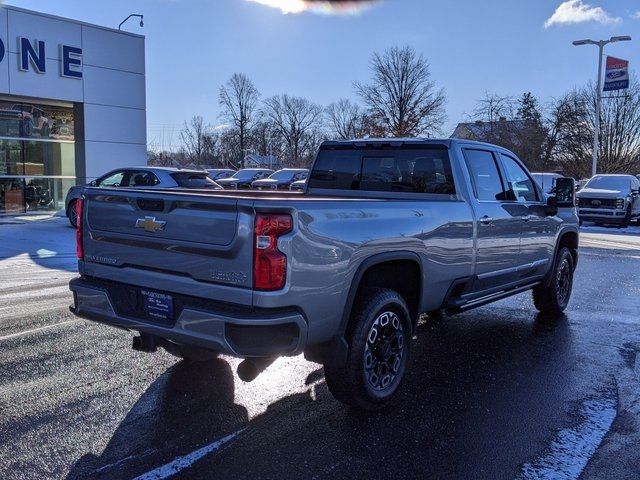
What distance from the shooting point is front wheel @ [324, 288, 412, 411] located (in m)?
4.04

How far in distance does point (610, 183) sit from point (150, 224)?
22.4m

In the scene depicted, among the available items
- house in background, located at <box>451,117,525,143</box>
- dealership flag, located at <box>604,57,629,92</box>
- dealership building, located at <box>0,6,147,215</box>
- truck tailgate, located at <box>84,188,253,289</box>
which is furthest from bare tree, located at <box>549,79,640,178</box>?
truck tailgate, located at <box>84,188,253,289</box>

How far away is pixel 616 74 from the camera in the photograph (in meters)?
27.7

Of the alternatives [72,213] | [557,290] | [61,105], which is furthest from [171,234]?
[61,105]

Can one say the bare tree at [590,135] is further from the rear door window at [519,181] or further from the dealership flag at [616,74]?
the rear door window at [519,181]

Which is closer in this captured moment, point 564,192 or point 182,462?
point 182,462

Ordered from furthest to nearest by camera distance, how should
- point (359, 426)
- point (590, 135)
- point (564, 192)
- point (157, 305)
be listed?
1. point (590, 135)
2. point (564, 192)
3. point (359, 426)
4. point (157, 305)

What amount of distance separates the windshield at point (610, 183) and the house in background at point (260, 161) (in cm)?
5879

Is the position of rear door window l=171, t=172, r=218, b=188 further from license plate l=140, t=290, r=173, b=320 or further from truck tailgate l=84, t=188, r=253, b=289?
license plate l=140, t=290, r=173, b=320

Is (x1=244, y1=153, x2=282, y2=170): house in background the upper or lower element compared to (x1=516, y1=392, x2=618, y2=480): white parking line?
upper

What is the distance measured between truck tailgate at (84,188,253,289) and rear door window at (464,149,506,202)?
2.73 meters

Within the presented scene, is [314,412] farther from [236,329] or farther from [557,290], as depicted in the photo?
[557,290]

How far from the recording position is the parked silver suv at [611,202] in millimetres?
21062

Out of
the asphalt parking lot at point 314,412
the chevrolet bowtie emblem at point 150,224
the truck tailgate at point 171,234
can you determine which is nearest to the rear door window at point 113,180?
the asphalt parking lot at point 314,412
